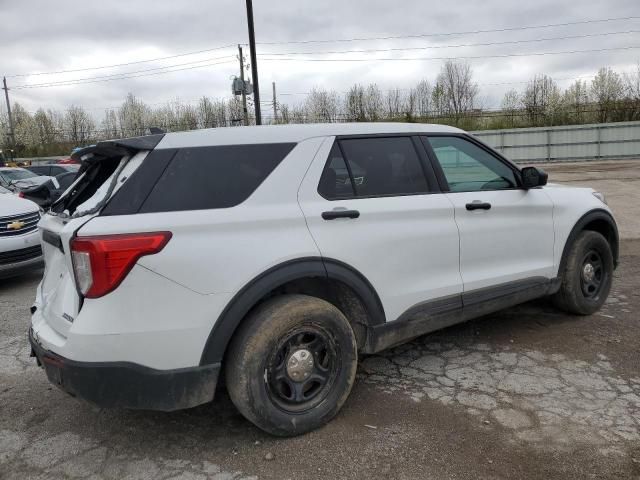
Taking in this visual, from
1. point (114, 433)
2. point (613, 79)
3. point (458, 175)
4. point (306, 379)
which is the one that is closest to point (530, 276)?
point (458, 175)

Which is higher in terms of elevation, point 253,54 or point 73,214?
point 253,54

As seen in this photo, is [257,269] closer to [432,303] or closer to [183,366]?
[183,366]

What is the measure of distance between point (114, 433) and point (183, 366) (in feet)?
2.96

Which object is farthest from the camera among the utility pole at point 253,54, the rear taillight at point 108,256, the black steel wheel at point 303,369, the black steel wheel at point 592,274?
the utility pole at point 253,54

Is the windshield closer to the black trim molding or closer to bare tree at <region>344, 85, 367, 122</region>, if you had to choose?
the black trim molding

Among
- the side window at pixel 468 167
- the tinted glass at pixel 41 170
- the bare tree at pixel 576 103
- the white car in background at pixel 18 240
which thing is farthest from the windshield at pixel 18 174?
the bare tree at pixel 576 103

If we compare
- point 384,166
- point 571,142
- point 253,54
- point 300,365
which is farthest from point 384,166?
point 571,142

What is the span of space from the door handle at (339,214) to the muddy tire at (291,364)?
46cm

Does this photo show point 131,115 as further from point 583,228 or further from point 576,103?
point 583,228

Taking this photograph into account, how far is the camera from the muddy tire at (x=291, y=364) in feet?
8.96

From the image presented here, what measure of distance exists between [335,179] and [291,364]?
42.0 inches

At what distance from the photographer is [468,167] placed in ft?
12.8

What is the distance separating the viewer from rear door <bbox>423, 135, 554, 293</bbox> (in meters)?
3.67

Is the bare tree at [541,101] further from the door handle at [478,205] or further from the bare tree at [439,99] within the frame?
the door handle at [478,205]
